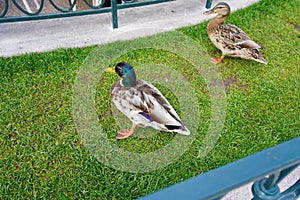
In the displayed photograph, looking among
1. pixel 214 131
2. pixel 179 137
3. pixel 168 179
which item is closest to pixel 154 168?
pixel 168 179

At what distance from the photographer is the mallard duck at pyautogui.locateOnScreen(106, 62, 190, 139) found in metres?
2.28

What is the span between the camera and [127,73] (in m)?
2.38

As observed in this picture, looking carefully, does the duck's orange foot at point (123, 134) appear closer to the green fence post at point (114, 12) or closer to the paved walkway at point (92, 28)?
the paved walkway at point (92, 28)

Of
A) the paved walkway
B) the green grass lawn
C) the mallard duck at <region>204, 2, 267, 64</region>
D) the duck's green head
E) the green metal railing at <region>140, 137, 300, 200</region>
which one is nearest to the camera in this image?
the green metal railing at <region>140, 137, 300, 200</region>

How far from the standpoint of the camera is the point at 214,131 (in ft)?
8.50

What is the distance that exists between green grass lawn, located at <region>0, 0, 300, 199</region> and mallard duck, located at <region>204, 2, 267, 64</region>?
0.16 meters

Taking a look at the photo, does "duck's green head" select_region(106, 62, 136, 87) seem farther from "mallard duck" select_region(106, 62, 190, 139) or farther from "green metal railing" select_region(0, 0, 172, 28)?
"green metal railing" select_region(0, 0, 172, 28)

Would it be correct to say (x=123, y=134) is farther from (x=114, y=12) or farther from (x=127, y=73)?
(x=114, y=12)

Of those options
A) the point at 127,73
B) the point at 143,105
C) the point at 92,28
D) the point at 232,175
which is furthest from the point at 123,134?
the point at 232,175

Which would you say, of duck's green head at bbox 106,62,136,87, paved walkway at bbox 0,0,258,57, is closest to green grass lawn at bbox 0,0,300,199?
paved walkway at bbox 0,0,258,57

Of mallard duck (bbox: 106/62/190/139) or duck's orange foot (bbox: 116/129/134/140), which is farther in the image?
duck's orange foot (bbox: 116/129/134/140)

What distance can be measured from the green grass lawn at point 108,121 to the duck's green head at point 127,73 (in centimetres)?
39

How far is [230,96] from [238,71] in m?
0.42

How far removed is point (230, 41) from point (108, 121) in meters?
1.46
